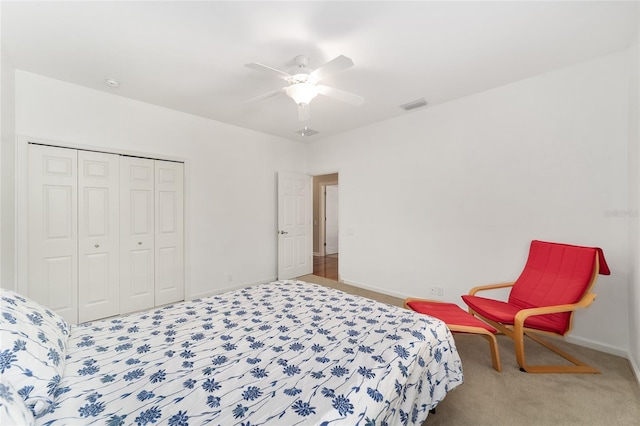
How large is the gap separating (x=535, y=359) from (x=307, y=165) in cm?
431

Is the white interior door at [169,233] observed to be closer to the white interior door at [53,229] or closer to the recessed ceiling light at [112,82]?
the white interior door at [53,229]

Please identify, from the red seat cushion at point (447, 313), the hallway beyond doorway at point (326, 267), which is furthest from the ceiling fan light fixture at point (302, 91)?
the hallway beyond doorway at point (326, 267)

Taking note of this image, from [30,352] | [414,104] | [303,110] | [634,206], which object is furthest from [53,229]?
[634,206]

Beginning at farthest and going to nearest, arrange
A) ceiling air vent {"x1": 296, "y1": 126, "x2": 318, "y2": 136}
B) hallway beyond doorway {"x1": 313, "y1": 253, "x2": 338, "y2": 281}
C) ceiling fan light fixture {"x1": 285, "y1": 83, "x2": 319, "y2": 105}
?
hallway beyond doorway {"x1": 313, "y1": 253, "x2": 338, "y2": 281}, ceiling air vent {"x1": 296, "y1": 126, "x2": 318, "y2": 136}, ceiling fan light fixture {"x1": 285, "y1": 83, "x2": 319, "y2": 105}

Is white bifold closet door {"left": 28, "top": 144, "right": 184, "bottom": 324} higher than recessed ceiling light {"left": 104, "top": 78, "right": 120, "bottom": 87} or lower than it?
lower

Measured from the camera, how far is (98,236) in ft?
10.1

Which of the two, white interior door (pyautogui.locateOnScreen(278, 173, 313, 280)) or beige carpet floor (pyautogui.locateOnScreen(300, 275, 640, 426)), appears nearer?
beige carpet floor (pyautogui.locateOnScreen(300, 275, 640, 426))

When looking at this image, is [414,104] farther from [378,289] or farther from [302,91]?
[378,289]

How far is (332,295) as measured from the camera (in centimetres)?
232

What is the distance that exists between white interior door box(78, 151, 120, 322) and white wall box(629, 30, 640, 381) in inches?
199

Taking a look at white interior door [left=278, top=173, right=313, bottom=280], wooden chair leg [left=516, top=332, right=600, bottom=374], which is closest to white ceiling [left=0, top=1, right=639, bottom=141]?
white interior door [left=278, top=173, right=313, bottom=280]

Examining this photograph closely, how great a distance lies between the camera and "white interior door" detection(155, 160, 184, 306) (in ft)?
11.6

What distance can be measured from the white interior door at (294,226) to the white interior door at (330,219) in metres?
2.37

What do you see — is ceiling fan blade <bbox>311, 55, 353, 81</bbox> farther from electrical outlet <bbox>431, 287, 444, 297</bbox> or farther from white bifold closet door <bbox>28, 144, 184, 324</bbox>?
electrical outlet <bbox>431, 287, 444, 297</bbox>
